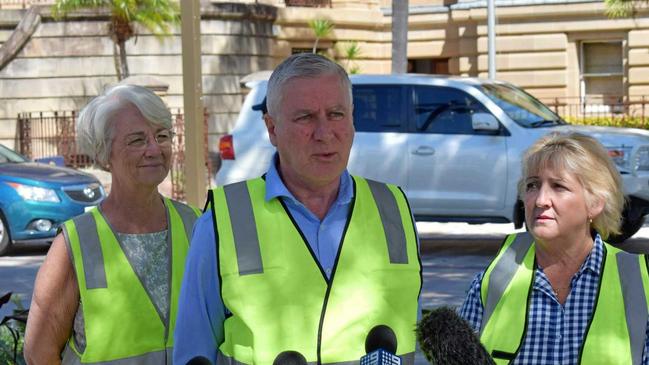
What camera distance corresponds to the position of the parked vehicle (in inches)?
523

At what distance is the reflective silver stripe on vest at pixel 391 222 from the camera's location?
10.6ft

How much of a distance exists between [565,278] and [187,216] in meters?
1.20

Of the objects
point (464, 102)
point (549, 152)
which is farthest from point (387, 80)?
point (549, 152)

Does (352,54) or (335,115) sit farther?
(352,54)

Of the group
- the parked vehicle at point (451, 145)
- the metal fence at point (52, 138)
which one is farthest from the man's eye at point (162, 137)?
the metal fence at point (52, 138)

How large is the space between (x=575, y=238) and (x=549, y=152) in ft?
0.90

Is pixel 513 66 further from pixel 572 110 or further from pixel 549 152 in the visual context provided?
pixel 549 152

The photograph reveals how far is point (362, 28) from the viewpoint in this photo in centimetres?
3666

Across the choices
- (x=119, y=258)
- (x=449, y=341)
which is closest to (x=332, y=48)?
(x=119, y=258)

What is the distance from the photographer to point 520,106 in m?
13.9

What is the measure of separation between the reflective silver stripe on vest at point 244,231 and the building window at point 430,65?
34.6 metres

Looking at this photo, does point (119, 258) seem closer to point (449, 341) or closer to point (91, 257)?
point (91, 257)

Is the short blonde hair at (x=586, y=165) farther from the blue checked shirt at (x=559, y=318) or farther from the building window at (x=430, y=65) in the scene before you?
the building window at (x=430, y=65)

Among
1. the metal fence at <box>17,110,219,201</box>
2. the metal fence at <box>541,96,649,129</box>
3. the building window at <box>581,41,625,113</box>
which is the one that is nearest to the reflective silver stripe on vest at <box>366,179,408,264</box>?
the metal fence at <box>17,110,219,201</box>
